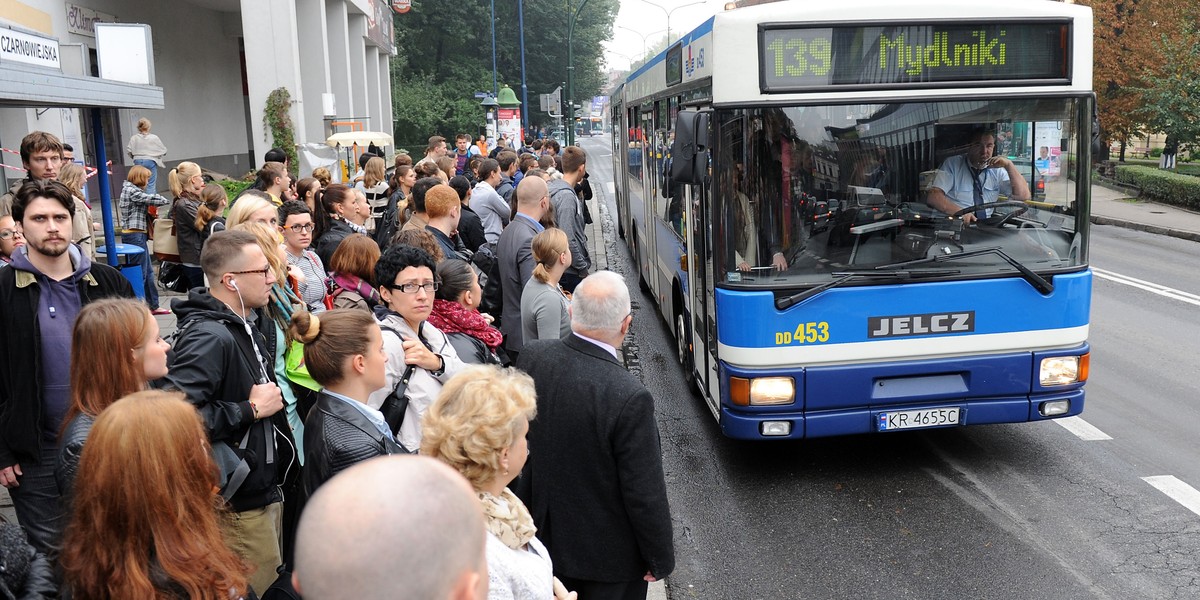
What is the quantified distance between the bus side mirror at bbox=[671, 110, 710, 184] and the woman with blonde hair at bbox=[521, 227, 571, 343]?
1.02 metres

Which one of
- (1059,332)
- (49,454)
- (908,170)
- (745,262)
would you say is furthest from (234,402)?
(1059,332)

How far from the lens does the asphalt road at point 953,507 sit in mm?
5156

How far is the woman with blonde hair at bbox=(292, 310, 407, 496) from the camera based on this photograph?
10.3 ft

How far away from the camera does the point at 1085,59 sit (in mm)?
6023

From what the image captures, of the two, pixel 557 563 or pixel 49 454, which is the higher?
pixel 49 454

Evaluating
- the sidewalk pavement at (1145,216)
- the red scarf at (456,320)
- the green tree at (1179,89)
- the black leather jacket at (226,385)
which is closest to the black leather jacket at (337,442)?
the black leather jacket at (226,385)

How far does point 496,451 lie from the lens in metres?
2.74

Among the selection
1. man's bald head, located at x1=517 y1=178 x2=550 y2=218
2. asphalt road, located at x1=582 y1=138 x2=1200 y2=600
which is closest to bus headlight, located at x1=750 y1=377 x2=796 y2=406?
asphalt road, located at x1=582 y1=138 x2=1200 y2=600

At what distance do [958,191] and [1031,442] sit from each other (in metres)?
2.40

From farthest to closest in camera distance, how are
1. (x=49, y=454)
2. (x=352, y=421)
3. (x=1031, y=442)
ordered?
1. (x=1031, y=442)
2. (x=49, y=454)
3. (x=352, y=421)

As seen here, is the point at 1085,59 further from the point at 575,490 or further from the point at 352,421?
the point at 352,421

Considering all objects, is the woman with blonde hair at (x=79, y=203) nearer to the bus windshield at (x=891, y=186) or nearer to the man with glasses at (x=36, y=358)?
the man with glasses at (x=36, y=358)

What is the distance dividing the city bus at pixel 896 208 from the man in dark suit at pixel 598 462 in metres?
2.49

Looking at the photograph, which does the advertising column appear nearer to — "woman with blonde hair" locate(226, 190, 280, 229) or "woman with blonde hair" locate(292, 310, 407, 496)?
"woman with blonde hair" locate(226, 190, 280, 229)
